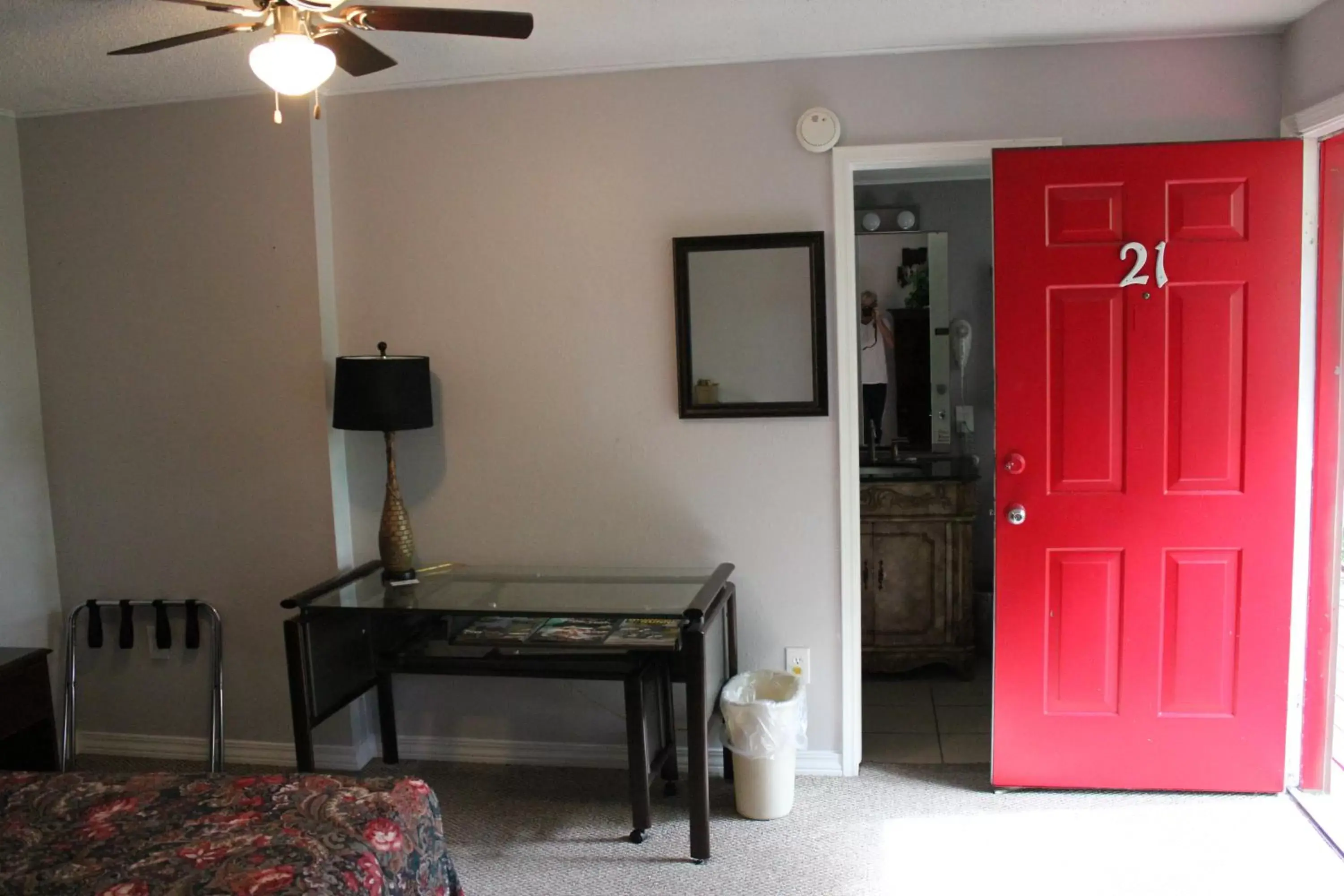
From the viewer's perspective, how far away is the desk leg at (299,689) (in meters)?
2.91

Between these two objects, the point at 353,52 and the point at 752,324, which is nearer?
the point at 353,52

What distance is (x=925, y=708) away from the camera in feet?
12.4

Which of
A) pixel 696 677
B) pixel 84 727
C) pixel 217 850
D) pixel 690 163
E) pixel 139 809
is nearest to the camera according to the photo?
pixel 217 850

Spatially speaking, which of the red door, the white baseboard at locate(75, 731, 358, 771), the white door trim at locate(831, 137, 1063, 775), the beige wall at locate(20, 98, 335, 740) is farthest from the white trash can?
the beige wall at locate(20, 98, 335, 740)

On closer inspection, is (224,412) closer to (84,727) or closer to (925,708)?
(84,727)

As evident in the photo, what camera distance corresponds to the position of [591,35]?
281 cm

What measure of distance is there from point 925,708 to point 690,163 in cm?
225

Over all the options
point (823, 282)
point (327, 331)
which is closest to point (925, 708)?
point (823, 282)

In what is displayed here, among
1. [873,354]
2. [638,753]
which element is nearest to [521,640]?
[638,753]

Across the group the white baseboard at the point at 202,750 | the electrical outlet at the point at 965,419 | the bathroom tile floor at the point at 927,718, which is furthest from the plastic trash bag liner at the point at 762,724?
the electrical outlet at the point at 965,419

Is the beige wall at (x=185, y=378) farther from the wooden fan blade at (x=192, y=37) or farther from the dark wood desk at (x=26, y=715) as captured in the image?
the wooden fan blade at (x=192, y=37)

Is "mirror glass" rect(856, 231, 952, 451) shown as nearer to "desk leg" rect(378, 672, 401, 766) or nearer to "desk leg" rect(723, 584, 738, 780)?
"desk leg" rect(723, 584, 738, 780)

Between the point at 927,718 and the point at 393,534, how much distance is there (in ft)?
6.87

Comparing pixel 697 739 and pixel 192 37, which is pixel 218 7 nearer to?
pixel 192 37
